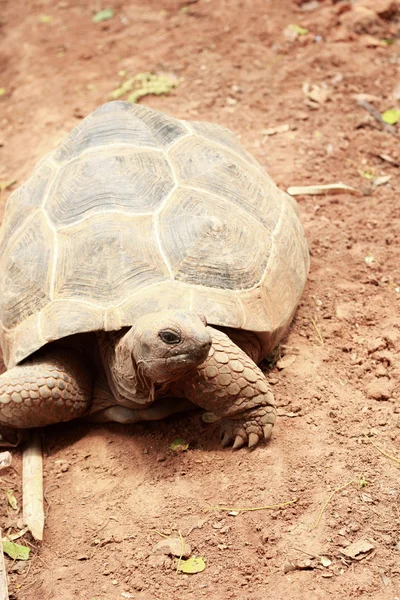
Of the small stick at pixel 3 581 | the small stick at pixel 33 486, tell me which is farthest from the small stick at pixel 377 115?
the small stick at pixel 3 581

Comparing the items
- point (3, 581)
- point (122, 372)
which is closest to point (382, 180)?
point (122, 372)

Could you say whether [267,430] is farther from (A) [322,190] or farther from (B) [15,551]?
(A) [322,190]

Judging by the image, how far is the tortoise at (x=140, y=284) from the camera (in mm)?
3371

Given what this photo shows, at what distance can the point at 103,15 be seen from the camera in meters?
7.97

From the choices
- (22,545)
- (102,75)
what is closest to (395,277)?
A: (22,545)

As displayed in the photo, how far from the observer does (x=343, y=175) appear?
534 cm

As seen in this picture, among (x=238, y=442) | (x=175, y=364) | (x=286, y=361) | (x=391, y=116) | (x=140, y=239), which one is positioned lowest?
(x=391, y=116)

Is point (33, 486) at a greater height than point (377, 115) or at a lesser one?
greater

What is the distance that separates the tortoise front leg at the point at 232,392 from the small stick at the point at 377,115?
299cm

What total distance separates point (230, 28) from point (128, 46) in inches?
39.7

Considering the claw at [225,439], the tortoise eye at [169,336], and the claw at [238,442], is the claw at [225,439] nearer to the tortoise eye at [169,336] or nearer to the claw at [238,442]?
the claw at [238,442]

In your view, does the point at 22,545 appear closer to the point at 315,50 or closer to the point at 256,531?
the point at 256,531

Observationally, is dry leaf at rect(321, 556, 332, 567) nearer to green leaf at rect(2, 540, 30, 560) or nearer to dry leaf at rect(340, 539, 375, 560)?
dry leaf at rect(340, 539, 375, 560)

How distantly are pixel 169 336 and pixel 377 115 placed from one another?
3.60m
